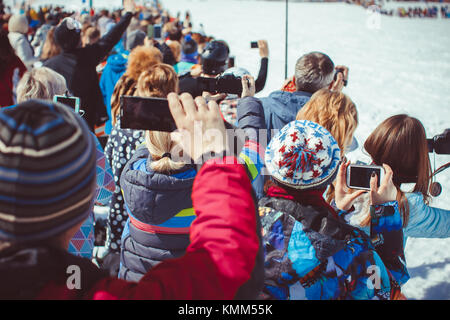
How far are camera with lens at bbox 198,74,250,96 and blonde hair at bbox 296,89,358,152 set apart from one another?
0.44m

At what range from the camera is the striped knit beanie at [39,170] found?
76cm

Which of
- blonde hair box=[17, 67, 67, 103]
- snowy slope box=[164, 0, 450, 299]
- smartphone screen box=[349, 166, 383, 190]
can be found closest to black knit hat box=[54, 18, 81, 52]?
blonde hair box=[17, 67, 67, 103]

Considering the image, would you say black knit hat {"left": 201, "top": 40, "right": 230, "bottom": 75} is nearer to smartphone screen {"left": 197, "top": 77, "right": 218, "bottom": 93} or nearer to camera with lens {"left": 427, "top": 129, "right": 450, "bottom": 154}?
smartphone screen {"left": 197, "top": 77, "right": 218, "bottom": 93}

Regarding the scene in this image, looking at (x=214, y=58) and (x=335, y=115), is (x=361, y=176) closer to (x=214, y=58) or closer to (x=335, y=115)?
(x=335, y=115)

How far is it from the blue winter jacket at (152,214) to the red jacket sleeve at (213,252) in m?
0.86

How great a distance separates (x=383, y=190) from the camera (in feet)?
5.53

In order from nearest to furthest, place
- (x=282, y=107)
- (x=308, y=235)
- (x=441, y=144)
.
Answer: (x=308, y=235) → (x=441, y=144) → (x=282, y=107)

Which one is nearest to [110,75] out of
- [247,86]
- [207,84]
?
[207,84]

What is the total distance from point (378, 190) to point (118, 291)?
1291 millimetres

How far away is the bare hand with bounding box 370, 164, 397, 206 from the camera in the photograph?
1.69 metres

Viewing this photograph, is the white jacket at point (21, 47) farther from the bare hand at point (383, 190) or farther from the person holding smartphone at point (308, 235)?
the bare hand at point (383, 190)

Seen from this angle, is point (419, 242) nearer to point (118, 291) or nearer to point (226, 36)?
point (118, 291)

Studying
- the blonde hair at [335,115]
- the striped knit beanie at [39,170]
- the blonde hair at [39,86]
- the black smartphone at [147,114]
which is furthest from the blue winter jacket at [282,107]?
the striped knit beanie at [39,170]

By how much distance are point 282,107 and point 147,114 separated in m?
1.85
